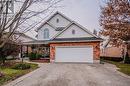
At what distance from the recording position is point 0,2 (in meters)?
12.5

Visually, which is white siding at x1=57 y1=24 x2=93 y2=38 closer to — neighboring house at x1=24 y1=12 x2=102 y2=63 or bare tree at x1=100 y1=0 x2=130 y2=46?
neighboring house at x1=24 y1=12 x2=102 y2=63

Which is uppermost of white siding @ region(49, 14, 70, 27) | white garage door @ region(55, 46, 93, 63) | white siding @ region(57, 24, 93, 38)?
white siding @ region(49, 14, 70, 27)

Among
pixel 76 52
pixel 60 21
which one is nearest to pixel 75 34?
pixel 76 52

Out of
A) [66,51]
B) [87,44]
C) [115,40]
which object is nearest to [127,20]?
[115,40]

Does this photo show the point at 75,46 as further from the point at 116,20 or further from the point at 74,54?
the point at 116,20

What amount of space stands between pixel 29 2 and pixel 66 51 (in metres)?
24.3

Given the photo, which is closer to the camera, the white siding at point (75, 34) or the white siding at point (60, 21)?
the white siding at point (75, 34)

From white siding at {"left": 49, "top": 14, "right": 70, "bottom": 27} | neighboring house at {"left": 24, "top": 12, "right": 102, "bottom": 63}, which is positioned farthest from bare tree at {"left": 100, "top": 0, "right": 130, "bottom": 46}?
white siding at {"left": 49, "top": 14, "right": 70, "bottom": 27}

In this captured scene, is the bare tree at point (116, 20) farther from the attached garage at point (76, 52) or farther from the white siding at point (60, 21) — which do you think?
the white siding at point (60, 21)

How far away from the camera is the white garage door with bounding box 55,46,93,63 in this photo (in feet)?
117

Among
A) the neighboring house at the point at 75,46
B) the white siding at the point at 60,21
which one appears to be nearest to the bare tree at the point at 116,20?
the neighboring house at the point at 75,46

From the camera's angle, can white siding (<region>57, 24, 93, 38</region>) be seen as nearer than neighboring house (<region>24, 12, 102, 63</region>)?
No

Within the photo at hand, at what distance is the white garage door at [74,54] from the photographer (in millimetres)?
35594

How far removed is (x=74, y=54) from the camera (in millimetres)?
36031
